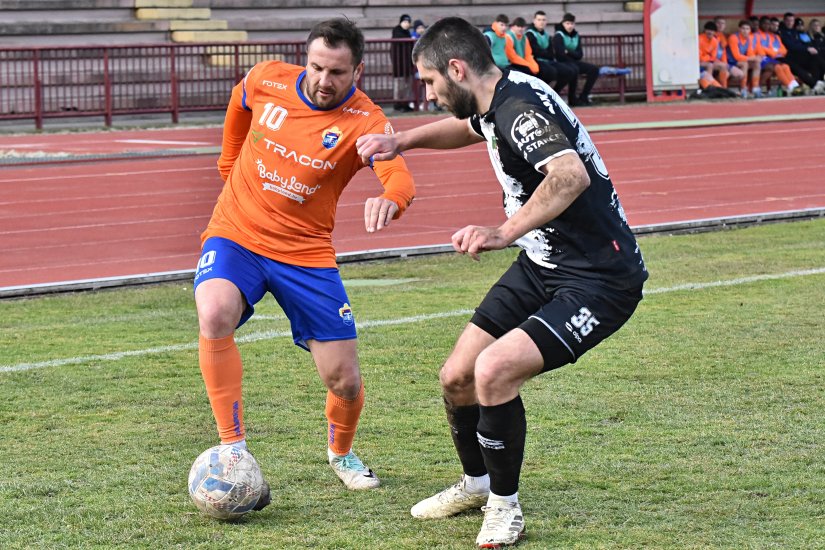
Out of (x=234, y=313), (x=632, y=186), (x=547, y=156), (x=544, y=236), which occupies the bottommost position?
(x=632, y=186)

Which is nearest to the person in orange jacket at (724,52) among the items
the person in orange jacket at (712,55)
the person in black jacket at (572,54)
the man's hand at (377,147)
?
the person in orange jacket at (712,55)

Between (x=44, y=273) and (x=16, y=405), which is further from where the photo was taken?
(x=44, y=273)

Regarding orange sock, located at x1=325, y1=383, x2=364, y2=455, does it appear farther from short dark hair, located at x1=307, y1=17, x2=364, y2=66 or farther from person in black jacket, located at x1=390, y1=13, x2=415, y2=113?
person in black jacket, located at x1=390, y1=13, x2=415, y2=113

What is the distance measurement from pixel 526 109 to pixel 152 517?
2.07 meters

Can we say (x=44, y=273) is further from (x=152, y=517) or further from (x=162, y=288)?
(x=152, y=517)

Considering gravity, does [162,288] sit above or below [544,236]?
below

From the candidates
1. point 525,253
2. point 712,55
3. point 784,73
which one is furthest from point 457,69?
point 784,73

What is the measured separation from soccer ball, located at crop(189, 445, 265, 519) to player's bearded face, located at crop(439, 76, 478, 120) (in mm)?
1554

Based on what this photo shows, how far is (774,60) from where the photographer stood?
113 ft

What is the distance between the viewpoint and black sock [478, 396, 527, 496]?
4.74 meters

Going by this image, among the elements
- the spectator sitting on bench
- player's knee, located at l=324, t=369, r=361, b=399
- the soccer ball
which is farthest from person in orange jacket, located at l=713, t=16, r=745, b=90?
the soccer ball

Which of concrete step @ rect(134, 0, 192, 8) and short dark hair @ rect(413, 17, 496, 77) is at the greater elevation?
concrete step @ rect(134, 0, 192, 8)

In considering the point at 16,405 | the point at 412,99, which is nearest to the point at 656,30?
the point at 412,99

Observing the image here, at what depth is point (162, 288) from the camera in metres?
10.7
